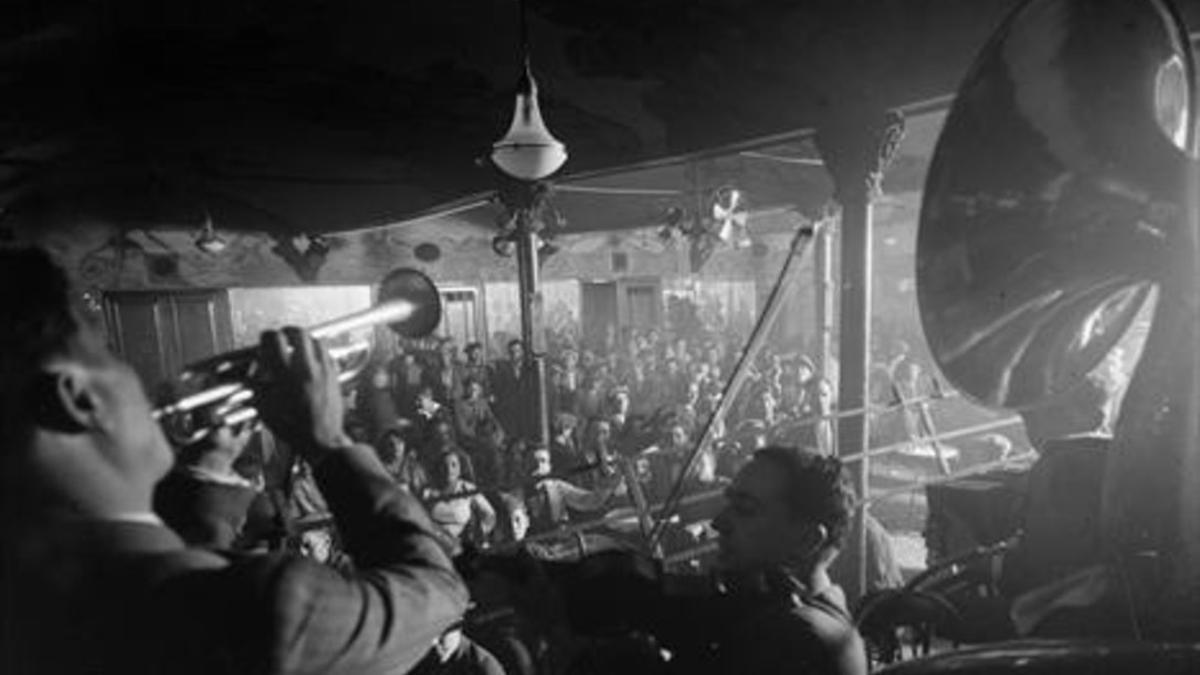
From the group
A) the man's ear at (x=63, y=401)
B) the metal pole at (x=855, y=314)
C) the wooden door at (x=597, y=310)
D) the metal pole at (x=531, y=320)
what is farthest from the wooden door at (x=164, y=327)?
the man's ear at (x=63, y=401)

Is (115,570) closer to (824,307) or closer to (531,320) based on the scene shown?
(531,320)

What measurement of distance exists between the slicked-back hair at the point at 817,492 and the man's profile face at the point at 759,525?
0.03 metres

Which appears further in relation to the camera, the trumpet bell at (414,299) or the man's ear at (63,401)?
the trumpet bell at (414,299)

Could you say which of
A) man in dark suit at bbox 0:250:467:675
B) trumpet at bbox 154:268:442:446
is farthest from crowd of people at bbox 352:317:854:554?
man in dark suit at bbox 0:250:467:675

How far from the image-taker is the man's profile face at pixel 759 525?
7.75 feet

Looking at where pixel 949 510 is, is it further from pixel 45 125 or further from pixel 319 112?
pixel 45 125

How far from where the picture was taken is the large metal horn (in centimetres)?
181

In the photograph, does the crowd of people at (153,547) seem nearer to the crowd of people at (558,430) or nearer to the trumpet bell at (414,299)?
the trumpet bell at (414,299)

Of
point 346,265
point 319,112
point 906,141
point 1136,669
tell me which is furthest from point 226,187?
point 1136,669

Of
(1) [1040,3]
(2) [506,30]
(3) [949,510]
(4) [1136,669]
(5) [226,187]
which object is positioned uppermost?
(2) [506,30]

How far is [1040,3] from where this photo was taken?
2016mm

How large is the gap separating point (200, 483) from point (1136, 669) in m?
2.52

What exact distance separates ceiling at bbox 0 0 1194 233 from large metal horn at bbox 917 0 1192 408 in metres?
3.37

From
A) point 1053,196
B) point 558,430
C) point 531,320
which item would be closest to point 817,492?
point 1053,196
